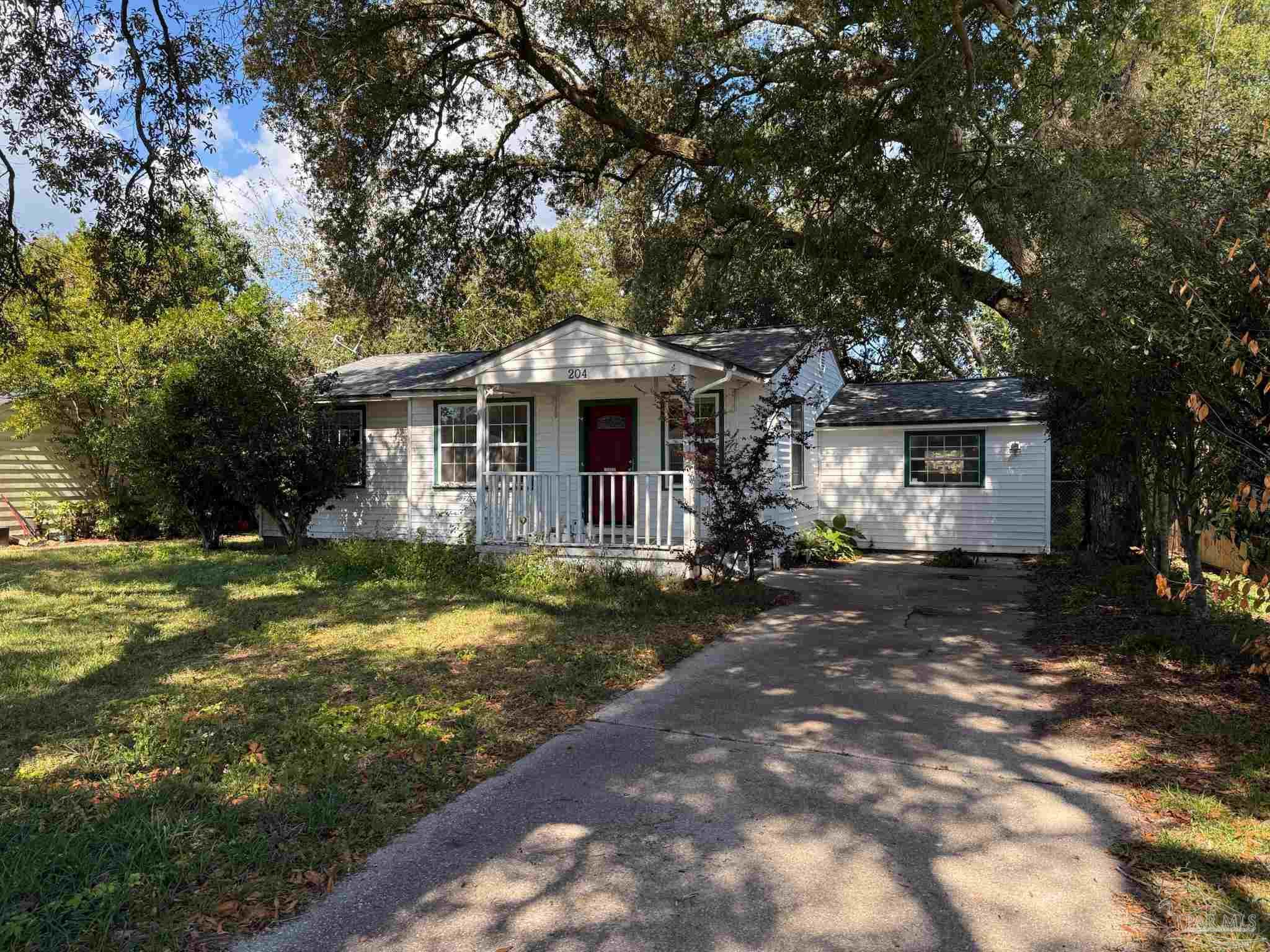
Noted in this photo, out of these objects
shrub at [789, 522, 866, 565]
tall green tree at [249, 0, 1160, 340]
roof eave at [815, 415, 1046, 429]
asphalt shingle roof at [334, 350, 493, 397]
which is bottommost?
shrub at [789, 522, 866, 565]

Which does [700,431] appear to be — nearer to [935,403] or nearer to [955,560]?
[955,560]

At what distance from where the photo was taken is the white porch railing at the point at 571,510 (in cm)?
1129

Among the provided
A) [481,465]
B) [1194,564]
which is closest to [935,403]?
[1194,564]

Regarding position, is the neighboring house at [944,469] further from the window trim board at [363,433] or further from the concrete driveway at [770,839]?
the concrete driveway at [770,839]

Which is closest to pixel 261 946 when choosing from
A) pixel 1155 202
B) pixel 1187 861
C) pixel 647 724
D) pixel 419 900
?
pixel 419 900

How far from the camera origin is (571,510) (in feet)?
42.0

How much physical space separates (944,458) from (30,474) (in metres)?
17.8

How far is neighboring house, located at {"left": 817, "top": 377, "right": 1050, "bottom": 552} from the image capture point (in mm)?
14078

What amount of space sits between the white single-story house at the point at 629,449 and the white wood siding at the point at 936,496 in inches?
1.0

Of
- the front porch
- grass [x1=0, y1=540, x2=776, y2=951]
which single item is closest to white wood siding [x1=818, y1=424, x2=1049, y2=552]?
the front porch

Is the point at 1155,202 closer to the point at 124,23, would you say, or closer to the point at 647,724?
the point at 647,724

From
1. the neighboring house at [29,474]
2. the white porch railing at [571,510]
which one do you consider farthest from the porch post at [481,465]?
the neighboring house at [29,474]

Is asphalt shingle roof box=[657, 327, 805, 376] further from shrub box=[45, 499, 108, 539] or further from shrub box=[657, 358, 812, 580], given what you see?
shrub box=[45, 499, 108, 539]

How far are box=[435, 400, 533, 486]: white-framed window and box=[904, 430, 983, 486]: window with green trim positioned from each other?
7079mm
